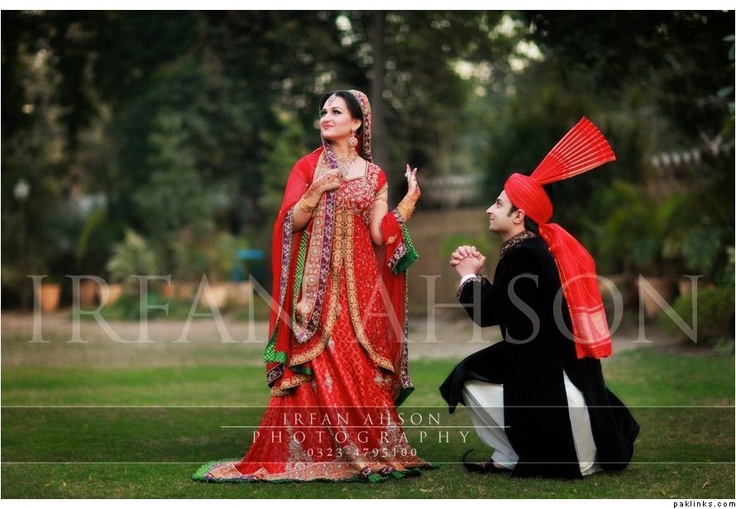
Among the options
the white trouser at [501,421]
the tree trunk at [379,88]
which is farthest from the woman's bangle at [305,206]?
the tree trunk at [379,88]

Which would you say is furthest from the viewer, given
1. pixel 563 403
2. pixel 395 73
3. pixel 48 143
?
pixel 48 143

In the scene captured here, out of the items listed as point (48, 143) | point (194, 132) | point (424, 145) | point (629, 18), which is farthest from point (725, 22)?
point (48, 143)

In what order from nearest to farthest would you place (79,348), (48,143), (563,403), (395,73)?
1. (563,403)
2. (79,348)
3. (395,73)
4. (48,143)

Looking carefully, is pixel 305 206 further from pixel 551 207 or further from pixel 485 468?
pixel 485 468

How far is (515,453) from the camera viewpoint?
546 centimetres

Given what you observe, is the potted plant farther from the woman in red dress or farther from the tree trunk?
the woman in red dress

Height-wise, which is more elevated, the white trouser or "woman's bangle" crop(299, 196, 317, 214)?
"woman's bangle" crop(299, 196, 317, 214)

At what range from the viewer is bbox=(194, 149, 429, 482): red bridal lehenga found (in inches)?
211

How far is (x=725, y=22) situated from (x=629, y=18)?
0.71 metres

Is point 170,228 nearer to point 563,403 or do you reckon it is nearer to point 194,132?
point 194,132

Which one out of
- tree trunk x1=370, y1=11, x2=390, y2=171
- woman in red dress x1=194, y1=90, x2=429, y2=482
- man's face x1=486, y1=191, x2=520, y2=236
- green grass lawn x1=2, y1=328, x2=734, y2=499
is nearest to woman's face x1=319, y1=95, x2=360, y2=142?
woman in red dress x1=194, y1=90, x2=429, y2=482

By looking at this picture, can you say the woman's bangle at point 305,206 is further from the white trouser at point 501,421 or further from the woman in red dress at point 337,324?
the white trouser at point 501,421

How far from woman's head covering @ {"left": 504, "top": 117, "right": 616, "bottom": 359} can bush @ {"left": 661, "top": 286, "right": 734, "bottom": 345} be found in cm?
580

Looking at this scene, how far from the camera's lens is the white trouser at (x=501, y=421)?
17.4 feet
